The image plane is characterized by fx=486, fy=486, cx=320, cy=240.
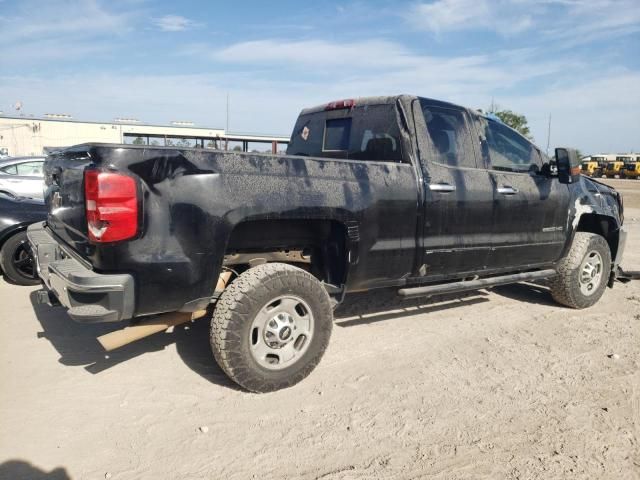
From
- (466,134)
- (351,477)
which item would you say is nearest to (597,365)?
(466,134)

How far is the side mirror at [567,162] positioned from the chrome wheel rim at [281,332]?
296 centimetres

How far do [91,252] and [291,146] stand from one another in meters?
2.79

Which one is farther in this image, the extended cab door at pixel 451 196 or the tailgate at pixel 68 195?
the extended cab door at pixel 451 196

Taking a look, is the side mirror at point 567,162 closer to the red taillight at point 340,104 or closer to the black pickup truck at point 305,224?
the black pickup truck at point 305,224

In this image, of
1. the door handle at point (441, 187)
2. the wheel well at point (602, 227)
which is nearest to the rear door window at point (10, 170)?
the door handle at point (441, 187)

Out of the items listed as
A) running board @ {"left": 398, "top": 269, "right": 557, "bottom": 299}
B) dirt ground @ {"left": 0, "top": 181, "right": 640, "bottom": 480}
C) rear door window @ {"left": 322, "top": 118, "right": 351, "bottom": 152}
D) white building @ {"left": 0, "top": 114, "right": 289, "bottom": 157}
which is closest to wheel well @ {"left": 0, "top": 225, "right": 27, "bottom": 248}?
dirt ground @ {"left": 0, "top": 181, "right": 640, "bottom": 480}

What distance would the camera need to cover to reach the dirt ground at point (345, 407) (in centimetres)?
252

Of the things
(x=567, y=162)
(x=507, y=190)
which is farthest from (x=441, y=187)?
(x=567, y=162)

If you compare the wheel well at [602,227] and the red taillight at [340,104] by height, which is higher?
the red taillight at [340,104]

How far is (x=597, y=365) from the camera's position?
379 centimetres

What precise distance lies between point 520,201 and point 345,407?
259cm

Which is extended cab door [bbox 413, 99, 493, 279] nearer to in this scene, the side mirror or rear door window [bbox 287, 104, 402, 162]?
rear door window [bbox 287, 104, 402, 162]

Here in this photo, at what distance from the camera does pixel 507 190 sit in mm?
4336

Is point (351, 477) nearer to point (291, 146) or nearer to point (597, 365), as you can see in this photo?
point (597, 365)
